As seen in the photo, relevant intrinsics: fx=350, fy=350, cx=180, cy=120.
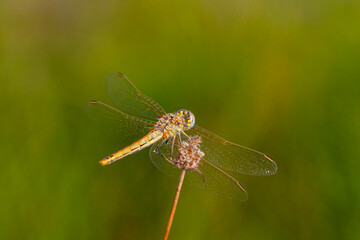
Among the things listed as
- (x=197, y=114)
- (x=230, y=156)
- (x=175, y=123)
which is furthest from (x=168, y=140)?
(x=197, y=114)

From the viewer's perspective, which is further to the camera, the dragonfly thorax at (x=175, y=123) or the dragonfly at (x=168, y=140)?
the dragonfly thorax at (x=175, y=123)

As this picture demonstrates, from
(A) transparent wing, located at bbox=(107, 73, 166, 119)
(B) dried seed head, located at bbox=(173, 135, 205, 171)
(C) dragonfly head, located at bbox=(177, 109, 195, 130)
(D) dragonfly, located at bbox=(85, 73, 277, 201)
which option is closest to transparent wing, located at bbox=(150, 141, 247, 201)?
(D) dragonfly, located at bbox=(85, 73, 277, 201)

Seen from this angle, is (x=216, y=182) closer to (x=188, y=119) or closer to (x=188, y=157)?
(x=188, y=157)

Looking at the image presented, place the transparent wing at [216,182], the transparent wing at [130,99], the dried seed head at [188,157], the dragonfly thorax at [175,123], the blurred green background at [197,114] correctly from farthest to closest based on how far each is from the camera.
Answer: the blurred green background at [197,114]
the transparent wing at [130,99]
the dragonfly thorax at [175,123]
the transparent wing at [216,182]
the dried seed head at [188,157]

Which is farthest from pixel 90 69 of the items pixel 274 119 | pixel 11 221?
pixel 274 119

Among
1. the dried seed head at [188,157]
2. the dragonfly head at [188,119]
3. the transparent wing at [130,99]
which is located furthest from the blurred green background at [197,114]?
the dried seed head at [188,157]

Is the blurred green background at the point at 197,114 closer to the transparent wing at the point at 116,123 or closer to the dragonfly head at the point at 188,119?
the transparent wing at the point at 116,123

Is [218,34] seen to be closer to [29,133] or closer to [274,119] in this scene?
[274,119]
